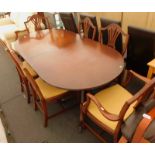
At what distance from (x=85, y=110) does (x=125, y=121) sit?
15.6 inches

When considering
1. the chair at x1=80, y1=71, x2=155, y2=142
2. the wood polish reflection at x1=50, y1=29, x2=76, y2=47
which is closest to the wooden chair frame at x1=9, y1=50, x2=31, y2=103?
the wood polish reflection at x1=50, y1=29, x2=76, y2=47

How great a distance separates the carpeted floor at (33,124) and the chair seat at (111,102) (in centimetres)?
44

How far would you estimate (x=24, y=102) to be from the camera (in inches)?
90.0

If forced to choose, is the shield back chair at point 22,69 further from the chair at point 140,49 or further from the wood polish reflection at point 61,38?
the chair at point 140,49

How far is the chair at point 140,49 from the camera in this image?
1.83 meters

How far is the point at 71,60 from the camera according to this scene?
178cm

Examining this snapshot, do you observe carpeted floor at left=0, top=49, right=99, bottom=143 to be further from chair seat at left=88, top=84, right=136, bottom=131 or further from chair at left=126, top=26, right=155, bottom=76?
chair at left=126, top=26, right=155, bottom=76

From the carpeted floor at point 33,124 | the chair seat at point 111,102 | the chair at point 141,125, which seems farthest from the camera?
the carpeted floor at point 33,124

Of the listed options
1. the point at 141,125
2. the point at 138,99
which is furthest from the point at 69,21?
the point at 141,125

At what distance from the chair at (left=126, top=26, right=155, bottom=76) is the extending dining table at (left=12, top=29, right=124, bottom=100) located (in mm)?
300

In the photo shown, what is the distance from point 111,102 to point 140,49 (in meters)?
0.86

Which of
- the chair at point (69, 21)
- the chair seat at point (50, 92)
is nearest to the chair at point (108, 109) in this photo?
the chair seat at point (50, 92)
